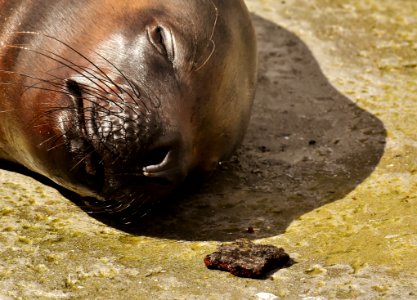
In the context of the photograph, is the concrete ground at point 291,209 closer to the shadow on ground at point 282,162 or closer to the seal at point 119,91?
the shadow on ground at point 282,162

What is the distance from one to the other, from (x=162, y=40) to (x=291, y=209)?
1.27 meters

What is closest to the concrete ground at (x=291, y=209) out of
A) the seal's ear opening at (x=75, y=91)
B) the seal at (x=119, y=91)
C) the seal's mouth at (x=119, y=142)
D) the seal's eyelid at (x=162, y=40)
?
the seal at (x=119, y=91)

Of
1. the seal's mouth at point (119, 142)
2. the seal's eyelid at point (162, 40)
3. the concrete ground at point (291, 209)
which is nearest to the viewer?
the concrete ground at point (291, 209)

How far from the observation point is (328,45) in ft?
27.6

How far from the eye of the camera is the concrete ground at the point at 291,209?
16.0 feet

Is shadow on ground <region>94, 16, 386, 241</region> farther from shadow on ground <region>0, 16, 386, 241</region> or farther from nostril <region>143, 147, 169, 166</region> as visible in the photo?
nostril <region>143, 147, 169, 166</region>

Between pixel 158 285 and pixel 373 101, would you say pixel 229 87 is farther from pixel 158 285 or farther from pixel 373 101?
pixel 373 101

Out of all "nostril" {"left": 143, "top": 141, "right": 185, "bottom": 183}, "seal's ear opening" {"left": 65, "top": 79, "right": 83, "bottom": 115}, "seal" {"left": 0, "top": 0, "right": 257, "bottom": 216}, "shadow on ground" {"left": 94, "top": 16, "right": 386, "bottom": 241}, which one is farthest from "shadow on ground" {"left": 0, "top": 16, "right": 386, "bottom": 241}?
"seal's ear opening" {"left": 65, "top": 79, "right": 83, "bottom": 115}

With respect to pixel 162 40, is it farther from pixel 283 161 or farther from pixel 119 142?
pixel 283 161

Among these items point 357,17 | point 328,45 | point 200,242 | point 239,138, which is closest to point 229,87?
point 239,138

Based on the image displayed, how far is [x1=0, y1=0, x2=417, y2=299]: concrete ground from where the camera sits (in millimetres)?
4879

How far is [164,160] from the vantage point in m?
5.11

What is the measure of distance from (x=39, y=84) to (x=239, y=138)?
141cm

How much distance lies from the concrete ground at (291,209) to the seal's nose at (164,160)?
44 centimetres
